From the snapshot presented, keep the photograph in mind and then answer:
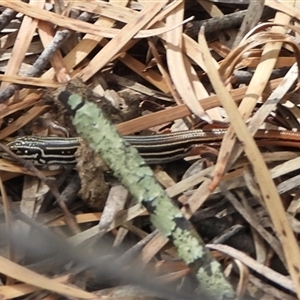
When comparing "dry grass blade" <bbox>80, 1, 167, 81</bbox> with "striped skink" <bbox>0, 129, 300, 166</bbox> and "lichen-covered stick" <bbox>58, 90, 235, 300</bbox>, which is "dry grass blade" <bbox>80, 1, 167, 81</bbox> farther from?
"lichen-covered stick" <bbox>58, 90, 235, 300</bbox>

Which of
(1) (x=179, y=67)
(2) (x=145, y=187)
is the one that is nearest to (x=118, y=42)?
(1) (x=179, y=67)

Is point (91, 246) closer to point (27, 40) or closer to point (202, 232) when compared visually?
point (202, 232)

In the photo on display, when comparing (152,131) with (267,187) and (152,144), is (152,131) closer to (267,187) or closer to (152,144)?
(152,144)

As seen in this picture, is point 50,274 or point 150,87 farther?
point 150,87

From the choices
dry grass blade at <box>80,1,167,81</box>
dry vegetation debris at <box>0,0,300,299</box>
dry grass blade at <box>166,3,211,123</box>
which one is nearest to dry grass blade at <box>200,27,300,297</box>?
dry vegetation debris at <box>0,0,300,299</box>

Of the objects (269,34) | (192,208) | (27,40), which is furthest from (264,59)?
(27,40)
